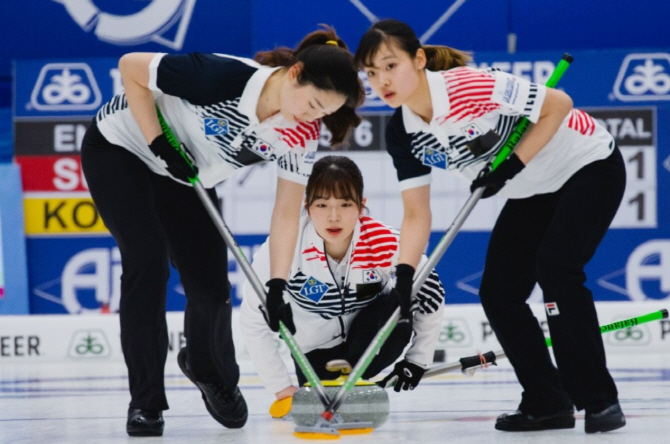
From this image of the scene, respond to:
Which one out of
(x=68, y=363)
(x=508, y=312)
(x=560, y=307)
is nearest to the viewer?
(x=560, y=307)

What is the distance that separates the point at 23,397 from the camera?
3889 mm

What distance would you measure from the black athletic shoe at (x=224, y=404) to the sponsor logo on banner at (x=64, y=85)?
3.52 m

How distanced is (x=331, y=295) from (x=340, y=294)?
28 millimetres

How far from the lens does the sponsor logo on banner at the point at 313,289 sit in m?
3.19

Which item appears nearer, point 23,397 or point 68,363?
point 23,397

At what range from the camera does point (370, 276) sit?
3225 millimetres

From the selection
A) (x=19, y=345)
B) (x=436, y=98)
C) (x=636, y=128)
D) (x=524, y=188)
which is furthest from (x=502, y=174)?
(x=19, y=345)

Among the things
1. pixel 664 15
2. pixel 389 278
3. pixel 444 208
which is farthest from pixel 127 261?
pixel 664 15

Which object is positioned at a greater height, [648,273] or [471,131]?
[471,131]

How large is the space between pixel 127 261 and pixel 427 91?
903mm

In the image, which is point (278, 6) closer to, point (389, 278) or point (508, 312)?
point (389, 278)

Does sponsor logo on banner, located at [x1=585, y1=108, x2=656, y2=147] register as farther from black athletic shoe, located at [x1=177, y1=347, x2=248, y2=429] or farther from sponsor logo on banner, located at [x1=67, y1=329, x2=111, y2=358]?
black athletic shoe, located at [x1=177, y1=347, x2=248, y2=429]

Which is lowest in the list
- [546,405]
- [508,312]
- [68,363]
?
[68,363]

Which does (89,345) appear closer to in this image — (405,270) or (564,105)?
(405,270)
